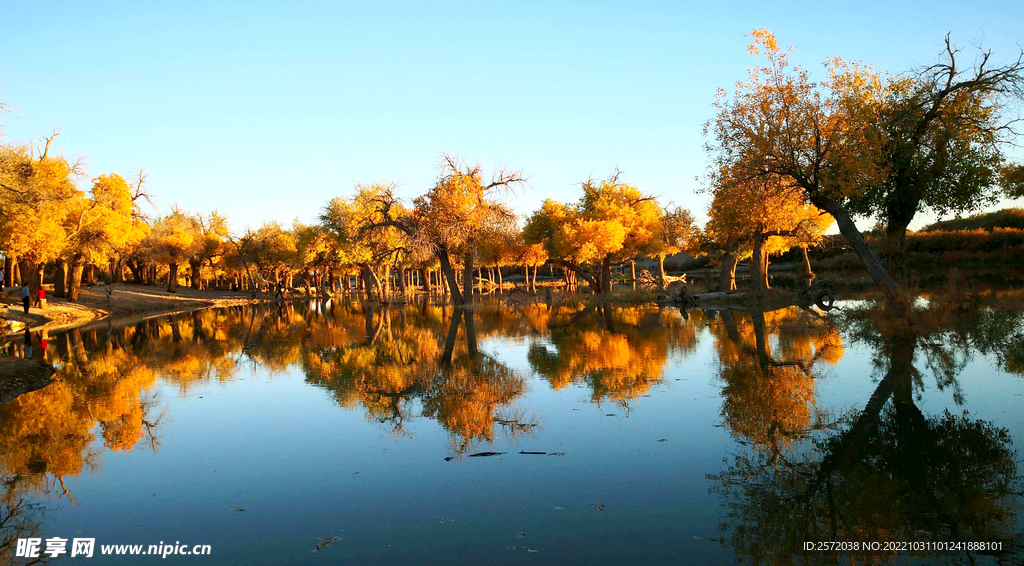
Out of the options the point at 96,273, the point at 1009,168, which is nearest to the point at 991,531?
the point at 1009,168

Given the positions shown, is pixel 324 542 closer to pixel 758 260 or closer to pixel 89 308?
pixel 758 260

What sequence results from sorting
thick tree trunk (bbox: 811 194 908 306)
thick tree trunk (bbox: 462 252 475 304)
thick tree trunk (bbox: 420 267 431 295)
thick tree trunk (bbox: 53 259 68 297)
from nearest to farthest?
thick tree trunk (bbox: 811 194 908 306) < thick tree trunk (bbox: 462 252 475 304) < thick tree trunk (bbox: 53 259 68 297) < thick tree trunk (bbox: 420 267 431 295)

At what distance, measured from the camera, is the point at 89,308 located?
4103 cm

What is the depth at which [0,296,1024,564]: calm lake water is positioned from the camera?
16.4 ft

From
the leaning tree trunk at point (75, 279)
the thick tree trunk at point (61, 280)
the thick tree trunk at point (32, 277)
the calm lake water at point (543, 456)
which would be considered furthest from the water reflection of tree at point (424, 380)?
the thick tree trunk at point (61, 280)

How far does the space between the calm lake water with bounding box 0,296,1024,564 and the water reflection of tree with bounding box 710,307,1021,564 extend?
0.09 ft

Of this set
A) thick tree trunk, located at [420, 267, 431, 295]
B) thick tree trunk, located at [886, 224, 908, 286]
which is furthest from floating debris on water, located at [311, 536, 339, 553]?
thick tree trunk, located at [420, 267, 431, 295]

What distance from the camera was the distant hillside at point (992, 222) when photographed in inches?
2165

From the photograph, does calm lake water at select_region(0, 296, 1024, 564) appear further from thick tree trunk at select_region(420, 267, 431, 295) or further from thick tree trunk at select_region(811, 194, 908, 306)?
thick tree trunk at select_region(420, 267, 431, 295)

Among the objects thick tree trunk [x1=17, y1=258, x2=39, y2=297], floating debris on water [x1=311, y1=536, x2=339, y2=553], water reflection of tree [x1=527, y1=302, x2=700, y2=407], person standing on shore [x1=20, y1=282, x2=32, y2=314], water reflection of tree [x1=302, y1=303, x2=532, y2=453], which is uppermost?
thick tree trunk [x1=17, y1=258, x2=39, y2=297]

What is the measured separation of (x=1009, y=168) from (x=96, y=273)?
90.2 m

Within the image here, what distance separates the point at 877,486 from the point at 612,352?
1022 centimetres

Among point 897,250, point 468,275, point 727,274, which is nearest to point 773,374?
point 897,250

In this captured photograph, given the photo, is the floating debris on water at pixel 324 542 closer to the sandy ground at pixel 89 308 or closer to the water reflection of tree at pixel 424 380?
the water reflection of tree at pixel 424 380
